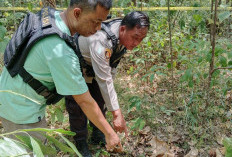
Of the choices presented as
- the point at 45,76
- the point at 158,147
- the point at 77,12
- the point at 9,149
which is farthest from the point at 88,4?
the point at 158,147

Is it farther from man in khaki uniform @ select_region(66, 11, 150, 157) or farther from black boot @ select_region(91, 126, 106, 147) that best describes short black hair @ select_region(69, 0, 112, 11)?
black boot @ select_region(91, 126, 106, 147)

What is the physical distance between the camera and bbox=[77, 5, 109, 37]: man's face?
125 centimetres

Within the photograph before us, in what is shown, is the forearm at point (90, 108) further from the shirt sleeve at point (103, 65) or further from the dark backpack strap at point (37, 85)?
the shirt sleeve at point (103, 65)

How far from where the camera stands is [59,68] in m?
1.22

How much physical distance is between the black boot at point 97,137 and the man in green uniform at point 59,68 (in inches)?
46.9

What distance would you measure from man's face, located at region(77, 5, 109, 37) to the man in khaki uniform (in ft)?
1.73

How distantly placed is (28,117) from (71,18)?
2.17 feet

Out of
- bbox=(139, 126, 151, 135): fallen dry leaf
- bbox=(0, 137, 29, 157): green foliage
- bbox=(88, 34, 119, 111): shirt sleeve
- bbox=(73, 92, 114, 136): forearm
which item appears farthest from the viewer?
bbox=(139, 126, 151, 135): fallen dry leaf

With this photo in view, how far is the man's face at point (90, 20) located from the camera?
49.3 inches

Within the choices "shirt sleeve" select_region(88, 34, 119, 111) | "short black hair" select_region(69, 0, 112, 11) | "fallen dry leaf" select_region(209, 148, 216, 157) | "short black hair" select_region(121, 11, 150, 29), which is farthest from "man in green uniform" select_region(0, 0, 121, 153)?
"fallen dry leaf" select_region(209, 148, 216, 157)

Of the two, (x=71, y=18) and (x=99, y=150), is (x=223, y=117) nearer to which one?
(x=99, y=150)

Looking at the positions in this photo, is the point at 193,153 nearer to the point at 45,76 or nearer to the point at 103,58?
the point at 103,58

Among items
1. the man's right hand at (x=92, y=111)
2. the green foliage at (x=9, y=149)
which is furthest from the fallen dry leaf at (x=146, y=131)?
the green foliage at (x=9, y=149)

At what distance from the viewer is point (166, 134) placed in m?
2.57
